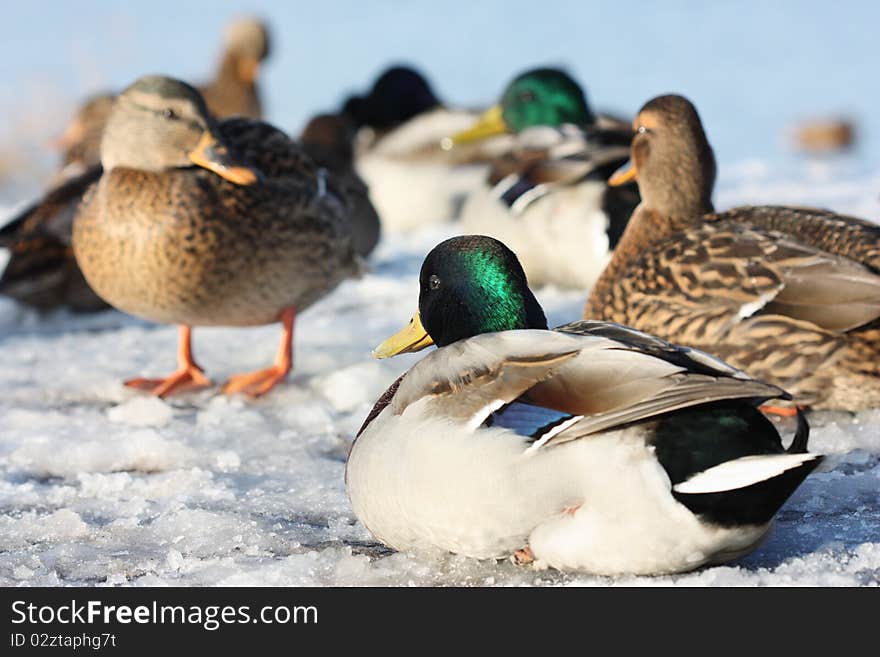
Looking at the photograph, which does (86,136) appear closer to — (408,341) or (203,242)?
(203,242)

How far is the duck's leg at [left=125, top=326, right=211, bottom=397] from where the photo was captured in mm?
5156

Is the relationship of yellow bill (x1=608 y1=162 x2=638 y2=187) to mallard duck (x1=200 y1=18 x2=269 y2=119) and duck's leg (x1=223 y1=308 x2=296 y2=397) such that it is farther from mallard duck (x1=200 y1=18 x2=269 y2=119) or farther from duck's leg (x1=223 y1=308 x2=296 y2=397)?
mallard duck (x1=200 y1=18 x2=269 y2=119)

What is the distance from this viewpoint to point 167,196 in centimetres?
493

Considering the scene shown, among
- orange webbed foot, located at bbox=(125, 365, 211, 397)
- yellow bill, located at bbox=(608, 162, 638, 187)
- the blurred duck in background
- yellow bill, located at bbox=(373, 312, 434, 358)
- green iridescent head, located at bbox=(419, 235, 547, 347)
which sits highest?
green iridescent head, located at bbox=(419, 235, 547, 347)

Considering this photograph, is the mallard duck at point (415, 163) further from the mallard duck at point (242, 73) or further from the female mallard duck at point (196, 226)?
the female mallard duck at point (196, 226)

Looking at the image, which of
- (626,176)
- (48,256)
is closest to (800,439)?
(626,176)

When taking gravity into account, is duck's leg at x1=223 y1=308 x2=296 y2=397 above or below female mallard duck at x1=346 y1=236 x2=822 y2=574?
below

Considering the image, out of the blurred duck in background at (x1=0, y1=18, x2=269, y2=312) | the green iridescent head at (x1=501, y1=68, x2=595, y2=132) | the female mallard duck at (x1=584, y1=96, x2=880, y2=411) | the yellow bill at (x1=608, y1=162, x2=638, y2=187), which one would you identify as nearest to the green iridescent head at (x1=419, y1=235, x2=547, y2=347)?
the female mallard duck at (x1=584, y1=96, x2=880, y2=411)

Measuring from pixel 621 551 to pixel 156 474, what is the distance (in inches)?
66.3

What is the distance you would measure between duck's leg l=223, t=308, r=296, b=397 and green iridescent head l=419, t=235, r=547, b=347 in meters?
1.99

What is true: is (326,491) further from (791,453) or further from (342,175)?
(342,175)

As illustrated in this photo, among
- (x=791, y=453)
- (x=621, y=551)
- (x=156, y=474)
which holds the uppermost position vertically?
(x=791, y=453)

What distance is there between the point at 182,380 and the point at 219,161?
2.78ft
